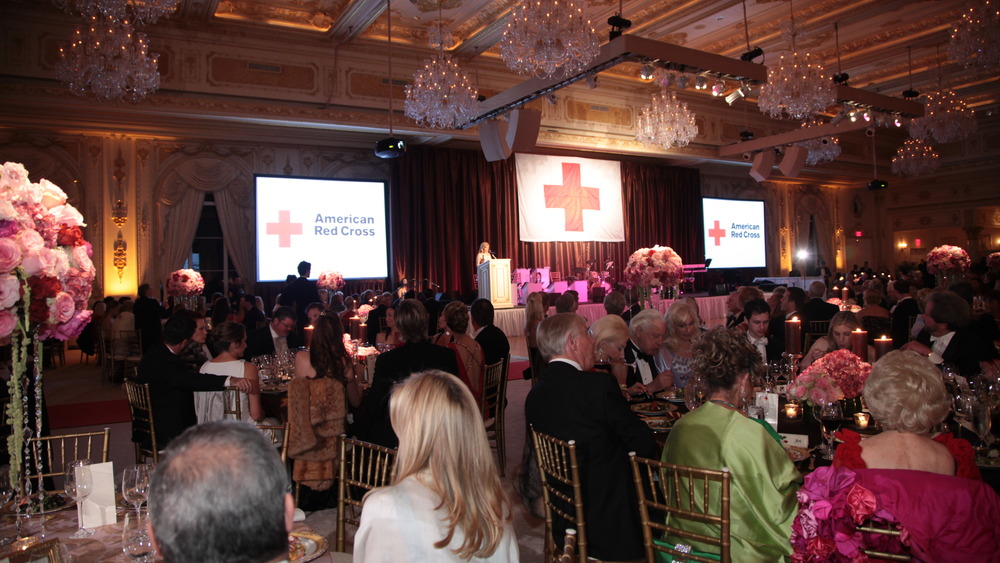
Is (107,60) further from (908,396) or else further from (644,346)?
(908,396)

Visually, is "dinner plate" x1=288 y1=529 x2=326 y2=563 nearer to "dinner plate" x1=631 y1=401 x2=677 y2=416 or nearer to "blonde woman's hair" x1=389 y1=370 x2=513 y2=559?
"blonde woman's hair" x1=389 y1=370 x2=513 y2=559

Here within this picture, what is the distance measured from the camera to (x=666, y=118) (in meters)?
11.8

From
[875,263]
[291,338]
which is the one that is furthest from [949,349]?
[875,263]

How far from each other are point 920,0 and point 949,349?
905 cm

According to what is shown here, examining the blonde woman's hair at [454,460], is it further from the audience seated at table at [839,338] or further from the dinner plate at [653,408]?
the audience seated at table at [839,338]

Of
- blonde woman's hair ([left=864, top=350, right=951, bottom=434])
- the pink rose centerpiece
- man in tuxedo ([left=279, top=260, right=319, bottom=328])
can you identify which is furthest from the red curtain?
blonde woman's hair ([left=864, top=350, right=951, bottom=434])

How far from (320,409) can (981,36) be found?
23.3 ft

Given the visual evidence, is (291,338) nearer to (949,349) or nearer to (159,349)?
(159,349)

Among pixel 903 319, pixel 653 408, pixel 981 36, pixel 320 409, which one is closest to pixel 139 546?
pixel 320 409

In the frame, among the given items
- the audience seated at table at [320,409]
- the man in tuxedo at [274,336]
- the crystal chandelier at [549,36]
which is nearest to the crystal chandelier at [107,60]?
the man in tuxedo at [274,336]

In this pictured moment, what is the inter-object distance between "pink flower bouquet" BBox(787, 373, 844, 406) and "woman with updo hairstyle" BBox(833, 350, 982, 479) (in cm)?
74

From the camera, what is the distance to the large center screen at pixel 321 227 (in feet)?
39.7

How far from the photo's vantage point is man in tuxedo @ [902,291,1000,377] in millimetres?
4094

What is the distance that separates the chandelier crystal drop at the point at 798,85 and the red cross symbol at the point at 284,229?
26.7ft
